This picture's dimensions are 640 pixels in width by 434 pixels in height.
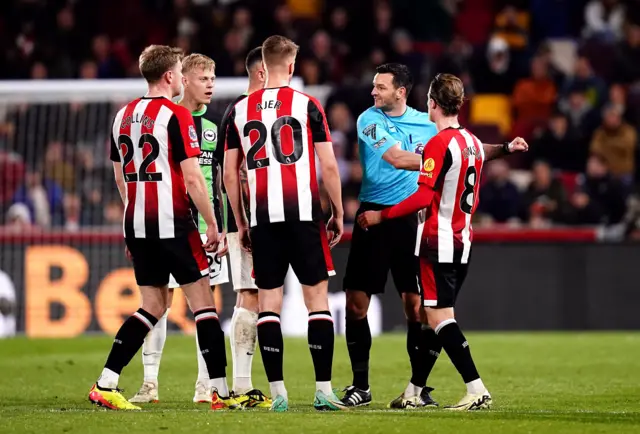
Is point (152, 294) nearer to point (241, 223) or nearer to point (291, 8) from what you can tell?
point (241, 223)

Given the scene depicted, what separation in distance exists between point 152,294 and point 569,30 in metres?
15.4

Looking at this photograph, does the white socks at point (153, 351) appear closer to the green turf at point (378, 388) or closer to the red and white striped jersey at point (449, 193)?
the green turf at point (378, 388)

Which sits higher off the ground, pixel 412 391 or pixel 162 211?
pixel 162 211

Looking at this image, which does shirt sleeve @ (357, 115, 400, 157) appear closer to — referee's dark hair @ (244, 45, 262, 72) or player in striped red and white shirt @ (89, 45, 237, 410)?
referee's dark hair @ (244, 45, 262, 72)

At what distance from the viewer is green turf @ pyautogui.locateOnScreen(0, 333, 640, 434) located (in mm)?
7391

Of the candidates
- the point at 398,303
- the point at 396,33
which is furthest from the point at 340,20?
the point at 398,303

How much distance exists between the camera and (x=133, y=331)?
27.5ft

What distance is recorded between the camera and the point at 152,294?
8469mm

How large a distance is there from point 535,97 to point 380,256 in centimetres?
1168

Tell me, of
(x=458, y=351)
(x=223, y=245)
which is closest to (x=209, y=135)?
(x=223, y=245)

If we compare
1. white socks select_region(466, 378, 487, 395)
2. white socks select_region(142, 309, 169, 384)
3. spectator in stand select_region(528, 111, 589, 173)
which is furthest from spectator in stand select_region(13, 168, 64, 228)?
white socks select_region(466, 378, 487, 395)

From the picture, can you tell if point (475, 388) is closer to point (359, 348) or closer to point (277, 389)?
point (359, 348)

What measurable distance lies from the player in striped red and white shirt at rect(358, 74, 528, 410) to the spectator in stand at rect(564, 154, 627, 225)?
349 inches

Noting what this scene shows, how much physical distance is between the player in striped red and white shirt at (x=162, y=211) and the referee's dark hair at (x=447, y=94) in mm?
1554
